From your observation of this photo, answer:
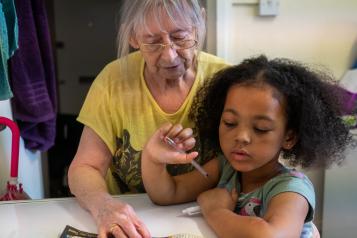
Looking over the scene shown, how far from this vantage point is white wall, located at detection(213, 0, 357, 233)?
1604 millimetres

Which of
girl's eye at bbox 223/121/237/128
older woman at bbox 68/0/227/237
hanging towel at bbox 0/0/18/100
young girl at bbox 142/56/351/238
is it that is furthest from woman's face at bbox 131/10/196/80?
hanging towel at bbox 0/0/18/100

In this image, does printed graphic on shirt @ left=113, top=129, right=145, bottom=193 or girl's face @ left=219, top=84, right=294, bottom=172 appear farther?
printed graphic on shirt @ left=113, top=129, right=145, bottom=193

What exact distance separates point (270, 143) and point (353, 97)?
31.8 inches

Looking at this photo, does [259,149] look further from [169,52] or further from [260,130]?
[169,52]

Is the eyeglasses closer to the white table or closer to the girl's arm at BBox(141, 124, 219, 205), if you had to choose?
the girl's arm at BBox(141, 124, 219, 205)

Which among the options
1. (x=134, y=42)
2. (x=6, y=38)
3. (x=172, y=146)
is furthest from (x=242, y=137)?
(x=6, y=38)

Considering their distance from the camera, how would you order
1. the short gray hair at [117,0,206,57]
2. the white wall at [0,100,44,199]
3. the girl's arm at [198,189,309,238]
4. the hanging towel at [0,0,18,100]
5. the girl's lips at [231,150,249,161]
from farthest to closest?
the white wall at [0,100,44,199] → the hanging towel at [0,0,18,100] → the short gray hair at [117,0,206,57] → the girl's lips at [231,150,249,161] → the girl's arm at [198,189,309,238]

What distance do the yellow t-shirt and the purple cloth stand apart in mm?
352

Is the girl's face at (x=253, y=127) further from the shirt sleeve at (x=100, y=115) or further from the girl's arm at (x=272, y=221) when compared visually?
the shirt sleeve at (x=100, y=115)

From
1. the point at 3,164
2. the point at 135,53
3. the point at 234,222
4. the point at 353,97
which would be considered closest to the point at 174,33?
the point at 135,53

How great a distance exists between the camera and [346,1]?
1.65 metres

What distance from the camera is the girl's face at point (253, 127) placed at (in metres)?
0.78

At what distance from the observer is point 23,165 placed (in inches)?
54.0

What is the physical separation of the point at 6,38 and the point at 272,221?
2.59 ft
